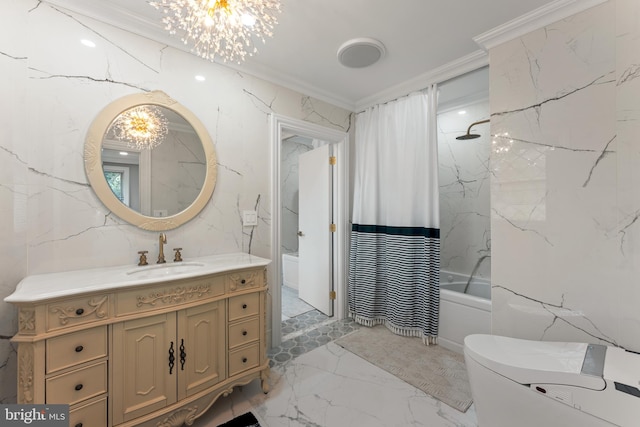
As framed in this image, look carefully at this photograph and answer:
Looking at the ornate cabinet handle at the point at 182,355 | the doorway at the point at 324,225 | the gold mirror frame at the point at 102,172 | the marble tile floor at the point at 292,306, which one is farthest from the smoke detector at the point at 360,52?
the marble tile floor at the point at 292,306

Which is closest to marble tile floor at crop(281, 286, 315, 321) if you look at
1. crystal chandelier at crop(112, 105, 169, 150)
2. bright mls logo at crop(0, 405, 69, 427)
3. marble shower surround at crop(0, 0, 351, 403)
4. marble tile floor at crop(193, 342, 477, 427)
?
marble tile floor at crop(193, 342, 477, 427)

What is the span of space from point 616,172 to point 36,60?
10.9ft

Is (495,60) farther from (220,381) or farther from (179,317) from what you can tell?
(220,381)

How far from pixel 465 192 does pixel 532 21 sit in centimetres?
190

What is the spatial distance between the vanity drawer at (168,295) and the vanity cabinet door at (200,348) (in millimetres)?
68

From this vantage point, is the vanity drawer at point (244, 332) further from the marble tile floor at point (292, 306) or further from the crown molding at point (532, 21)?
the crown molding at point (532, 21)

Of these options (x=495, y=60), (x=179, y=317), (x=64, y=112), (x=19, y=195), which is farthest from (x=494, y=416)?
A: (x=64, y=112)

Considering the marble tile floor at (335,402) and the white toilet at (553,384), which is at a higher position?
A: the white toilet at (553,384)

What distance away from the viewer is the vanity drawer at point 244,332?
64.2 inches

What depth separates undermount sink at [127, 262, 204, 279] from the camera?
150cm

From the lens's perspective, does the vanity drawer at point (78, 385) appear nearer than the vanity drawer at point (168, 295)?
Yes

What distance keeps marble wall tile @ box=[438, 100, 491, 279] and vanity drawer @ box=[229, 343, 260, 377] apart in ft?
8.77

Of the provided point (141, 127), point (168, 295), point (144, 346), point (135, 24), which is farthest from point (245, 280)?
point (135, 24)

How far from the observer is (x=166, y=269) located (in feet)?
5.37
